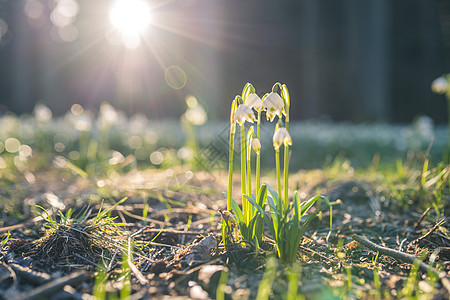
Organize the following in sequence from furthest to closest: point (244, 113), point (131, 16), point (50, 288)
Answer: point (131, 16), point (244, 113), point (50, 288)

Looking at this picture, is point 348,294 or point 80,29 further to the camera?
point 80,29

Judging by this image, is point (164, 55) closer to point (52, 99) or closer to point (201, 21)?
point (201, 21)

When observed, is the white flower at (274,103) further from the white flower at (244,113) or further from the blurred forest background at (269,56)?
the blurred forest background at (269,56)

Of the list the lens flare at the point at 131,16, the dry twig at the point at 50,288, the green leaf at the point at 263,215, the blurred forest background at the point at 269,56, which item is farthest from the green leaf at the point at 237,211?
the lens flare at the point at 131,16

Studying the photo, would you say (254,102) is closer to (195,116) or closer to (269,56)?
(195,116)

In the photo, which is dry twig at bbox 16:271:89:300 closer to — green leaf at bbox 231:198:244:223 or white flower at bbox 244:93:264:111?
green leaf at bbox 231:198:244:223

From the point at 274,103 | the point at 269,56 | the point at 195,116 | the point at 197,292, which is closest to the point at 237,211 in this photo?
the point at 197,292

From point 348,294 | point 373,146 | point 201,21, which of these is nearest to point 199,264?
point 348,294
